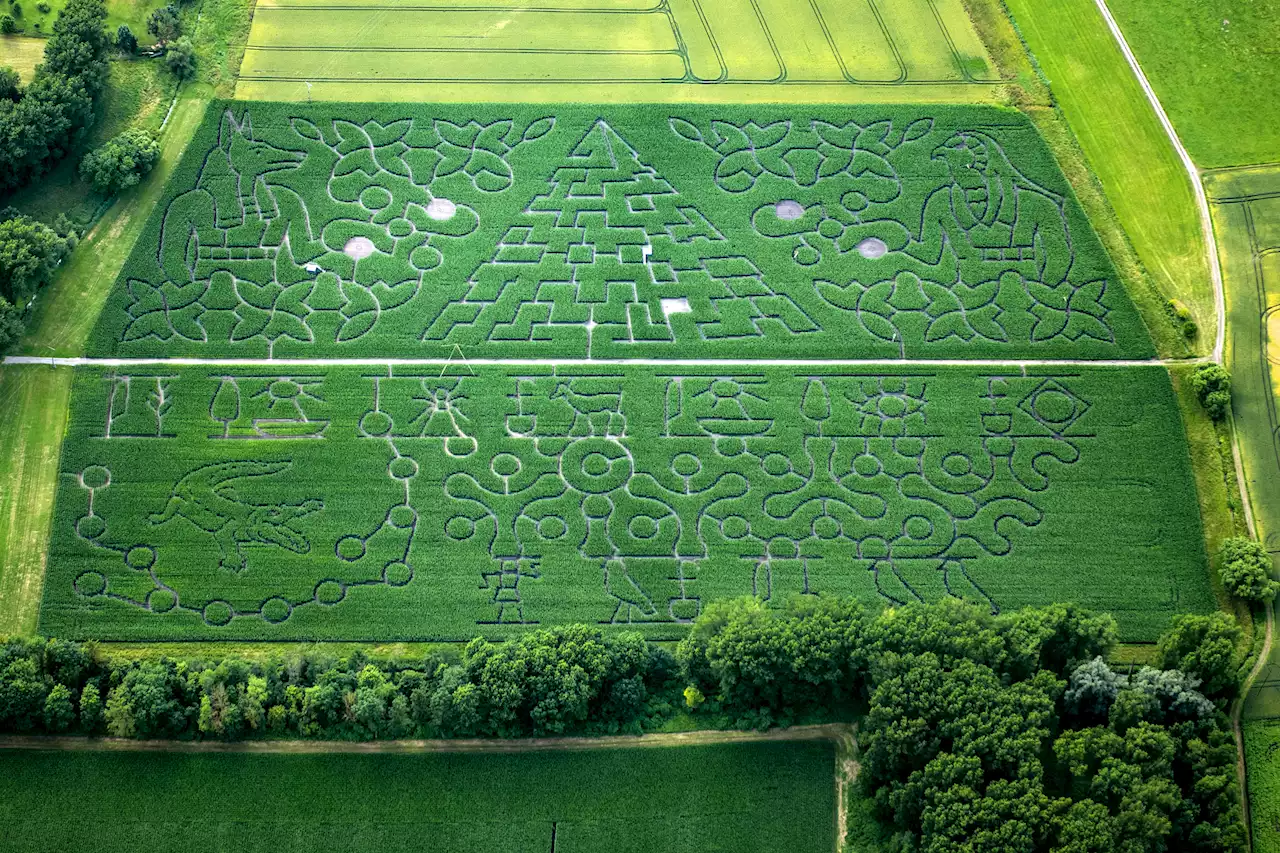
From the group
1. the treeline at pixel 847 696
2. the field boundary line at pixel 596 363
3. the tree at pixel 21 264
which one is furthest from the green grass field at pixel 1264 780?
the tree at pixel 21 264

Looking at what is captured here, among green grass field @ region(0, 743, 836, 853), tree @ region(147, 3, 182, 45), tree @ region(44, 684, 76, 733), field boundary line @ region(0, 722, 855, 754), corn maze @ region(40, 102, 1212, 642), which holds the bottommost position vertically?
green grass field @ region(0, 743, 836, 853)

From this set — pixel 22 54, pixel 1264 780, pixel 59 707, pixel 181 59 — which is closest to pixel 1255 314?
pixel 1264 780

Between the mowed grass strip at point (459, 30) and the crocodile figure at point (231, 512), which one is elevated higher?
the mowed grass strip at point (459, 30)

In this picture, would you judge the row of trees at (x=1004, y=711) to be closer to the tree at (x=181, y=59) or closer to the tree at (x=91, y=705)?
the tree at (x=91, y=705)

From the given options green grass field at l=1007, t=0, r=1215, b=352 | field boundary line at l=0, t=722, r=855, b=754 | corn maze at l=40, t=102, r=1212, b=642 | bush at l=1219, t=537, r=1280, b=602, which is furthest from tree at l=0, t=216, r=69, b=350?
bush at l=1219, t=537, r=1280, b=602

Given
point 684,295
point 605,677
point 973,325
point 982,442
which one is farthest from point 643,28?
point 605,677

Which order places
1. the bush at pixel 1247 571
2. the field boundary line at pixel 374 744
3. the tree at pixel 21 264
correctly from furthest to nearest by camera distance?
the tree at pixel 21 264 → the bush at pixel 1247 571 → the field boundary line at pixel 374 744

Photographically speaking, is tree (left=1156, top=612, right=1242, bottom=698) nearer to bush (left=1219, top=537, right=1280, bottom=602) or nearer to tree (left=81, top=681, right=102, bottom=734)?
bush (left=1219, top=537, right=1280, bottom=602)
